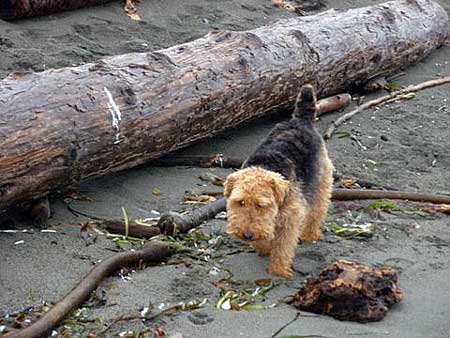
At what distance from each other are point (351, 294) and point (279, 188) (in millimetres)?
755

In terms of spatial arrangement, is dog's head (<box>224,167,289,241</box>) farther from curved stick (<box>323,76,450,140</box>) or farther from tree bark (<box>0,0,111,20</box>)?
tree bark (<box>0,0,111,20</box>)

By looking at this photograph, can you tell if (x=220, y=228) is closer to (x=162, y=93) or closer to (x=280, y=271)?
(x=280, y=271)

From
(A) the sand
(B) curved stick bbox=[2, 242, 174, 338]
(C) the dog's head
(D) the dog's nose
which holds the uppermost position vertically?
(C) the dog's head

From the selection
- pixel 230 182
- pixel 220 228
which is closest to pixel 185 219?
pixel 220 228

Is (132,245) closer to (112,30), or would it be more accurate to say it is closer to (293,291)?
(293,291)

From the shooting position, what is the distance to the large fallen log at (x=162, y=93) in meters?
5.63

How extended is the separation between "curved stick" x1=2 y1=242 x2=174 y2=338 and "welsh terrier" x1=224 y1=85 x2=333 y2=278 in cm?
57

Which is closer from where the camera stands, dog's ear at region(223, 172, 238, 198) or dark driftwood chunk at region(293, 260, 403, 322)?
dark driftwood chunk at region(293, 260, 403, 322)

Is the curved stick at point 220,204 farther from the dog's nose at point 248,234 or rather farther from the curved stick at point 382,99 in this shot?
the curved stick at point 382,99

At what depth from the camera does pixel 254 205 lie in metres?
4.82

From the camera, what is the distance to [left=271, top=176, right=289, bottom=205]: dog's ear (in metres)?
4.89

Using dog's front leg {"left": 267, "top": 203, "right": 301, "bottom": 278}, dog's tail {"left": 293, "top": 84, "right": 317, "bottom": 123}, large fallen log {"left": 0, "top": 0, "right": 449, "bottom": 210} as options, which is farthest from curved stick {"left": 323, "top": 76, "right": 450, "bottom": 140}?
dog's front leg {"left": 267, "top": 203, "right": 301, "bottom": 278}

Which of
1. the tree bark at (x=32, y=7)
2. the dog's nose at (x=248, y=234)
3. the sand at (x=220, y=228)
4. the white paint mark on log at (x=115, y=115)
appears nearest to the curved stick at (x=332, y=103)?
the sand at (x=220, y=228)

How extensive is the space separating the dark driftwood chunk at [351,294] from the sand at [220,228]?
0.20 ft
